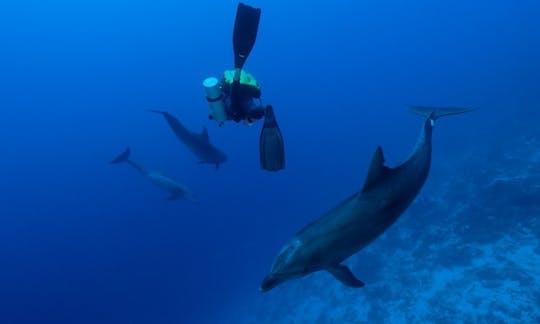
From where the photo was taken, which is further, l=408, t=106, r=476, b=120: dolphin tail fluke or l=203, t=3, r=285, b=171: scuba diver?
l=408, t=106, r=476, b=120: dolphin tail fluke

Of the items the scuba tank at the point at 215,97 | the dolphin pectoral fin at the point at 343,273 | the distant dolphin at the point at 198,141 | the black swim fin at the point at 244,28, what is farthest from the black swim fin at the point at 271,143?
the distant dolphin at the point at 198,141

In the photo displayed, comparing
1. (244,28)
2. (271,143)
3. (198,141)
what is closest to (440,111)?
(271,143)

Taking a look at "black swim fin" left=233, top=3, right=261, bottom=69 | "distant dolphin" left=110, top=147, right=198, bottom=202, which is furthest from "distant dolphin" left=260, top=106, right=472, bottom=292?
"distant dolphin" left=110, top=147, right=198, bottom=202

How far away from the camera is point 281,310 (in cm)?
1709

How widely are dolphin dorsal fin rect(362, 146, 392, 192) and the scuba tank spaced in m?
2.19

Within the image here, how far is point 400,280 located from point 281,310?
16.6ft

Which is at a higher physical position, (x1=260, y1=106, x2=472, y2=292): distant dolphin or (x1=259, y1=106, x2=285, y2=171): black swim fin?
(x1=259, y1=106, x2=285, y2=171): black swim fin

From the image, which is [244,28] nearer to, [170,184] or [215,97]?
[215,97]

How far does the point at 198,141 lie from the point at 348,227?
8.36 meters

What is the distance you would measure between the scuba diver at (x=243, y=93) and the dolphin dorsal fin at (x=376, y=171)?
112cm

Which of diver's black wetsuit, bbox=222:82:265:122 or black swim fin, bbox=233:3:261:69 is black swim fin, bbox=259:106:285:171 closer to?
diver's black wetsuit, bbox=222:82:265:122

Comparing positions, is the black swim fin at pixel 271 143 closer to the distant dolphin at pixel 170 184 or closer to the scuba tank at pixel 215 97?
the scuba tank at pixel 215 97

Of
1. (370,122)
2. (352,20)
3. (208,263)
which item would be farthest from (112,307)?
(352,20)

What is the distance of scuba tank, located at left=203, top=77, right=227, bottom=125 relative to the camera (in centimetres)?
527
